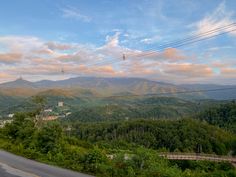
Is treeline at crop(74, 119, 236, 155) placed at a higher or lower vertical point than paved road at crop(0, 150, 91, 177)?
lower

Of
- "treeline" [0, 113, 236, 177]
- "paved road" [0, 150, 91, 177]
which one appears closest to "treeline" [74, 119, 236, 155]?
"treeline" [0, 113, 236, 177]

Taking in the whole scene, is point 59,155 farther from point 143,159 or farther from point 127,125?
point 127,125

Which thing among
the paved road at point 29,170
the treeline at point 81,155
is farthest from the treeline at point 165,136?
the paved road at point 29,170

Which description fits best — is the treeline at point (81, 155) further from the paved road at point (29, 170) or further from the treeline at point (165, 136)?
the treeline at point (165, 136)

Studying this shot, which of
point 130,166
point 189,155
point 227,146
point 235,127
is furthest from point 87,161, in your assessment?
point 235,127

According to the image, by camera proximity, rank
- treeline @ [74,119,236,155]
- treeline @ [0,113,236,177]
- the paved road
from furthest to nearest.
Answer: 1. treeline @ [74,119,236,155]
2. treeline @ [0,113,236,177]
3. the paved road

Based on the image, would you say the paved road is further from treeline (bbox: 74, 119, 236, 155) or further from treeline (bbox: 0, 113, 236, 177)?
treeline (bbox: 74, 119, 236, 155)
